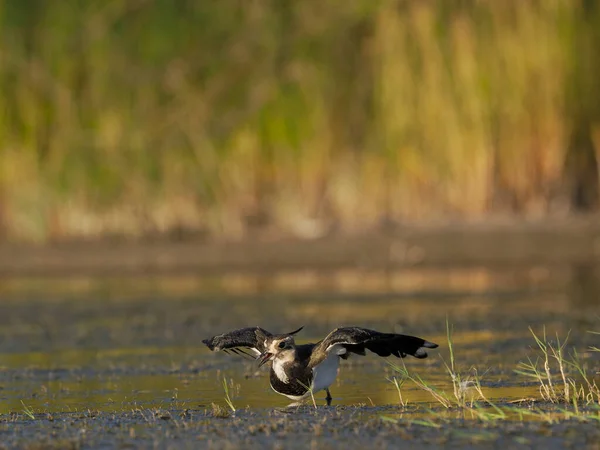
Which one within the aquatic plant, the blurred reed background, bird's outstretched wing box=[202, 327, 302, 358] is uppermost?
the blurred reed background

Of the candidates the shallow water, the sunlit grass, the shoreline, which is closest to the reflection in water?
the shallow water

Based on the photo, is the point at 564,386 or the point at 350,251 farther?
the point at 350,251

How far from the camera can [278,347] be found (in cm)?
747

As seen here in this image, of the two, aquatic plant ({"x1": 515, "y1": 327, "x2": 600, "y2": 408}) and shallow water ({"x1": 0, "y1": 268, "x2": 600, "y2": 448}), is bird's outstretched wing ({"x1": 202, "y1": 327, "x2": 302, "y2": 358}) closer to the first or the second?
shallow water ({"x1": 0, "y1": 268, "x2": 600, "y2": 448})

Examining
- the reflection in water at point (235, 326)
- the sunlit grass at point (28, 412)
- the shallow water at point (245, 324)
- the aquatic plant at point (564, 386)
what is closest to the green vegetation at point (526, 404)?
the aquatic plant at point (564, 386)

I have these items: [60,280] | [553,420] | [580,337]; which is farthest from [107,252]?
[553,420]

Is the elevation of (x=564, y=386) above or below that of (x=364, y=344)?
below

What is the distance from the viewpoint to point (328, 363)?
24.5 ft

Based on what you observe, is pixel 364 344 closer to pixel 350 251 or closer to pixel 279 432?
pixel 279 432

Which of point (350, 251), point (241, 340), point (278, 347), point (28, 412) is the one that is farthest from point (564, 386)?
point (350, 251)

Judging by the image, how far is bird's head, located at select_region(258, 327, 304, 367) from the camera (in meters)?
7.46

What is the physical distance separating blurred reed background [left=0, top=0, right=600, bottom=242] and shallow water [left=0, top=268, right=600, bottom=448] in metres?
1.10

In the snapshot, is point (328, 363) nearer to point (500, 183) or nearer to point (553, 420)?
point (553, 420)

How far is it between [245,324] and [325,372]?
3798mm
